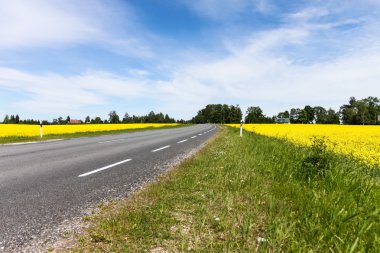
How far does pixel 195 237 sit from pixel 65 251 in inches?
52.2

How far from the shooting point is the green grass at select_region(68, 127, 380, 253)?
2885 mm

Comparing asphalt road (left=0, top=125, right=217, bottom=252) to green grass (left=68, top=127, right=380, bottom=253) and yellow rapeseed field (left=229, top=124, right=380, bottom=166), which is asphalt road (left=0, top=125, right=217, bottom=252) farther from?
yellow rapeseed field (left=229, top=124, right=380, bottom=166)

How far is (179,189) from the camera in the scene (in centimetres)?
521

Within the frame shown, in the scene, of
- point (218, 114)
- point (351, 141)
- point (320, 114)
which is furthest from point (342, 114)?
point (351, 141)

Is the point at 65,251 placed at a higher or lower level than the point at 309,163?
lower

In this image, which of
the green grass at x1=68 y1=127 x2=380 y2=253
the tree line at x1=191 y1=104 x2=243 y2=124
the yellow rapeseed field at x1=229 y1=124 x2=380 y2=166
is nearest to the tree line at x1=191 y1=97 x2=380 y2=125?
the tree line at x1=191 y1=104 x2=243 y2=124

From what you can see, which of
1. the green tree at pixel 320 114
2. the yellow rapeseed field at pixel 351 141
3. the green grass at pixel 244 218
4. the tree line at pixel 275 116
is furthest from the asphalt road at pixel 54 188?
the green tree at pixel 320 114

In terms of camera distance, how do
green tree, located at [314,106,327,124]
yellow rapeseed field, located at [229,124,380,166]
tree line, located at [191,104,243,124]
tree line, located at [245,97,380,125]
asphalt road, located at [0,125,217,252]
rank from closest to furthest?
asphalt road, located at [0,125,217,252] < yellow rapeseed field, located at [229,124,380,166] < tree line, located at [245,97,380,125] < green tree, located at [314,106,327,124] < tree line, located at [191,104,243,124]

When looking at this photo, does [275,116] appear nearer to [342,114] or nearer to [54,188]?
[342,114]

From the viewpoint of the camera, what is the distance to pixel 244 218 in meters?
3.55

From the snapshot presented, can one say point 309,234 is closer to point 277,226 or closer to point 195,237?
point 277,226

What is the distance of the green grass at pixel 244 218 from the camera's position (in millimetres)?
2885

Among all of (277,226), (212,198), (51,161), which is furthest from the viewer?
(51,161)

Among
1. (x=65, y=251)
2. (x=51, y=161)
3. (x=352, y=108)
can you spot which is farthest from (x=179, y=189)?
(x=352, y=108)
